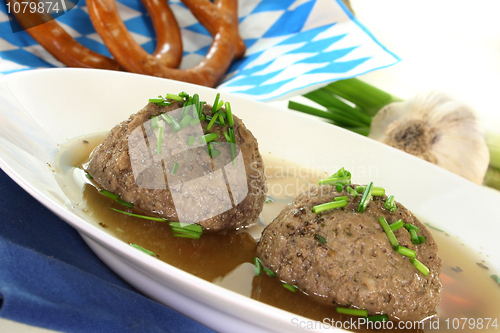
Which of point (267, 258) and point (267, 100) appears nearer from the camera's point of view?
point (267, 258)

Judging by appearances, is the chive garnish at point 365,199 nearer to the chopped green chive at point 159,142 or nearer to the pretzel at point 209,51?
the chopped green chive at point 159,142

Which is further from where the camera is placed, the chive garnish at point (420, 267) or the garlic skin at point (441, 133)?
the garlic skin at point (441, 133)

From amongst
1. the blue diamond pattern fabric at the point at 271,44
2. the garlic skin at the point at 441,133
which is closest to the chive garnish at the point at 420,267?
the garlic skin at the point at 441,133

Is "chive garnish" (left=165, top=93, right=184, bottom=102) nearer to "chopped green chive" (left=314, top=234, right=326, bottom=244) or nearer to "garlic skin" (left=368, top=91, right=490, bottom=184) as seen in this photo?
"chopped green chive" (left=314, top=234, right=326, bottom=244)

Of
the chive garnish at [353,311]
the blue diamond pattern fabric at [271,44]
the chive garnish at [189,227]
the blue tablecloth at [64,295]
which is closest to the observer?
the blue tablecloth at [64,295]

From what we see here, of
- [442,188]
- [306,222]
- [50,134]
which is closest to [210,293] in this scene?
[306,222]

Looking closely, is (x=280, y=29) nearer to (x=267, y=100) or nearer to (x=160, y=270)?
(x=267, y=100)
